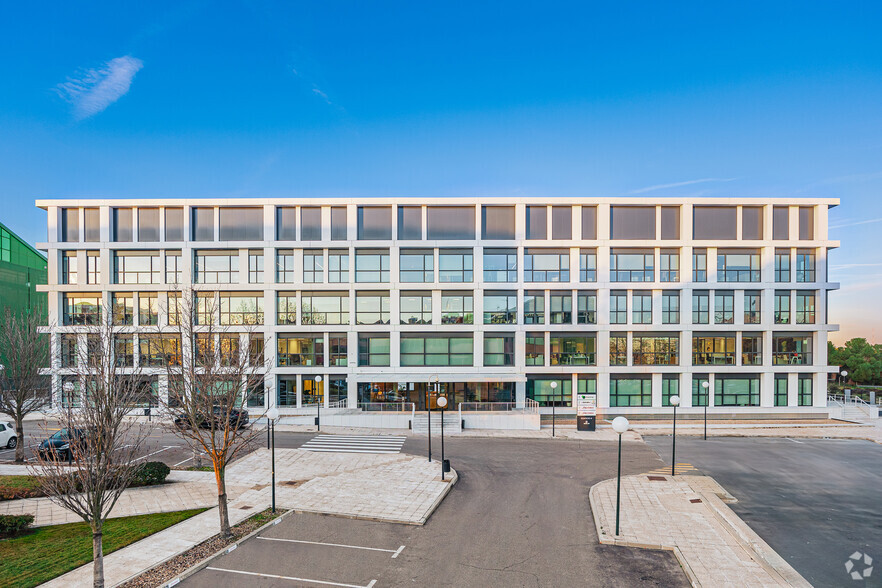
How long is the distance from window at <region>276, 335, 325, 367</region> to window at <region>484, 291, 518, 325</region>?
1381 cm

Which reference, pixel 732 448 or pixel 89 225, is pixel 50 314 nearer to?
pixel 89 225

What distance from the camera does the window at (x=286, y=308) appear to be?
121 feet

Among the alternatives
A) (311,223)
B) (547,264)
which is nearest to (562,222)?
(547,264)

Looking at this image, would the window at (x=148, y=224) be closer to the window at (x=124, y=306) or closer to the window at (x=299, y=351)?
the window at (x=124, y=306)

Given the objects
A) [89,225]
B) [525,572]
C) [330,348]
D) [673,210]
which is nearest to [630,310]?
[673,210]

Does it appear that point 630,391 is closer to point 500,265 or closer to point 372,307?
point 500,265

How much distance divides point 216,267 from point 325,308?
31.5 feet

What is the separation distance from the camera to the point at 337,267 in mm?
36688

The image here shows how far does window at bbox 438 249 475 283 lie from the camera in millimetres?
36531

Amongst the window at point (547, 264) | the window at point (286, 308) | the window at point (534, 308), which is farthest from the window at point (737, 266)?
the window at point (286, 308)

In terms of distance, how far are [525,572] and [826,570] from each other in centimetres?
824

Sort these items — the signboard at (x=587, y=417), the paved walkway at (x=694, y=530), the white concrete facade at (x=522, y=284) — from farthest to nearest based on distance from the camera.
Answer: the white concrete facade at (x=522, y=284) → the signboard at (x=587, y=417) → the paved walkway at (x=694, y=530)

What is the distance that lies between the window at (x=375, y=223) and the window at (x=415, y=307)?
5.15m

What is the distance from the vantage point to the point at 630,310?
120 feet
